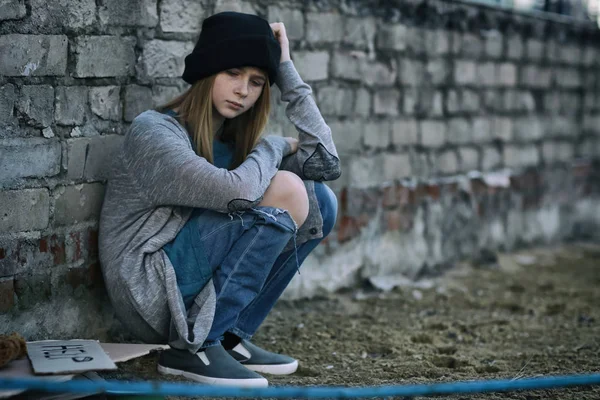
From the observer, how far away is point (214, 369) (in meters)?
3.17

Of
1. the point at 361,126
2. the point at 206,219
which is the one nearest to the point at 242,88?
the point at 206,219

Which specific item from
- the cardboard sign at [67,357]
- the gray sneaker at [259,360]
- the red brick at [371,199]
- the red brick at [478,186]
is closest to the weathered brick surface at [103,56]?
the cardboard sign at [67,357]

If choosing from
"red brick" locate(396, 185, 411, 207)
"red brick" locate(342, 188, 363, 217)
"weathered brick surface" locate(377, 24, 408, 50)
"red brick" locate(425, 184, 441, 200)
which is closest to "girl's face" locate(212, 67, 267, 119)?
"red brick" locate(342, 188, 363, 217)

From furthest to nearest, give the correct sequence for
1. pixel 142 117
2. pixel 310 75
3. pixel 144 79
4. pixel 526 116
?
1. pixel 526 116
2. pixel 310 75
3. pixel 144 79
4. pixel 142 117

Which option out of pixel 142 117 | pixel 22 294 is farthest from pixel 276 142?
pixel 22 294

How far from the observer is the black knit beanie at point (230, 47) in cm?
326

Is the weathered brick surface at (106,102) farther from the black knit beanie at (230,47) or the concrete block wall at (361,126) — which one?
the black knit beanie at (230,47)

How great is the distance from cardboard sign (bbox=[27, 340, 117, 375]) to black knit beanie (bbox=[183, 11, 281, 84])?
1066 mm

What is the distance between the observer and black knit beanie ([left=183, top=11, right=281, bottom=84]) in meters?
3.26

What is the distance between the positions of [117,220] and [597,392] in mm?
1855

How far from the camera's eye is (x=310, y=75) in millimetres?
4805

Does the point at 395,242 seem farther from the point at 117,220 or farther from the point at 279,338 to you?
the point at 117,220

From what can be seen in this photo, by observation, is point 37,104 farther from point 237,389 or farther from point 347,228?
point 347,228

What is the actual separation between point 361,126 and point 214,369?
2.40 m
